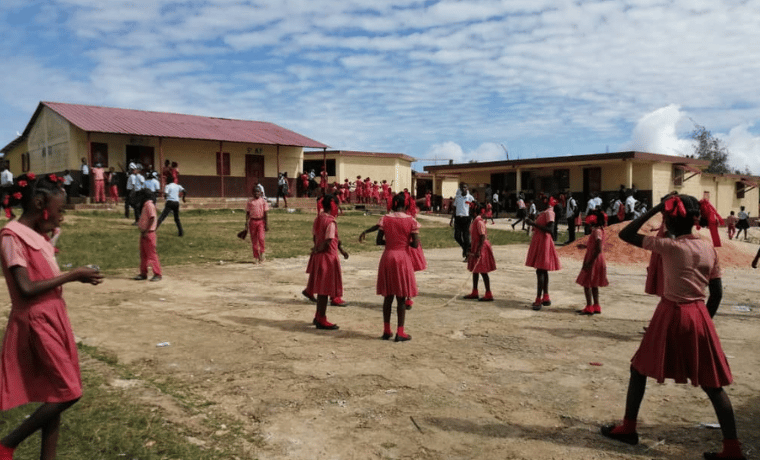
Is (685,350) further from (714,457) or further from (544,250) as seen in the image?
(544,250)

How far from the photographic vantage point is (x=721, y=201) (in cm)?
3359

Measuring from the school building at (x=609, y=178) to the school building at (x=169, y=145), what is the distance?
35.4 feet

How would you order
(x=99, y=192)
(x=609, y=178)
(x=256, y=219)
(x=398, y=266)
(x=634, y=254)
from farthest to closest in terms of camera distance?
(x=609, y=178)
(x=99, y=192)
(x=634, y=254)
(x=256, y=219)
(x=398, y=266)

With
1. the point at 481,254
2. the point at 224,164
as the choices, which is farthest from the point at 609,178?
the point at 481,254

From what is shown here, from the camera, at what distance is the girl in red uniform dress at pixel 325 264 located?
273 inches

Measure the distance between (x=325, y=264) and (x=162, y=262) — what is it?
7044mm

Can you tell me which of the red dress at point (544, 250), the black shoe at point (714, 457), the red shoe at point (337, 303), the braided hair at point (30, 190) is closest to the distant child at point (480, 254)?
the red dress at point (544, 250)

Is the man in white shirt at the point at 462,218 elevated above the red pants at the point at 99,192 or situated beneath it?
situated beneath

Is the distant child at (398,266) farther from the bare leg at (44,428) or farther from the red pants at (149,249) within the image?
the red pants at (149,249)

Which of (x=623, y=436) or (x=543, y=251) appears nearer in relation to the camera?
(x=623, y=436)

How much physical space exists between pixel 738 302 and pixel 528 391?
624 centimetres

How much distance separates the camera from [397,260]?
6375 mm

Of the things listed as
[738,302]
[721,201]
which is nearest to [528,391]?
[738,302]

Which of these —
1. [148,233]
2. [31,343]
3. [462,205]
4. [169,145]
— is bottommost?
[31,343]
